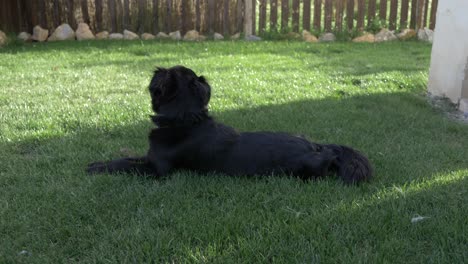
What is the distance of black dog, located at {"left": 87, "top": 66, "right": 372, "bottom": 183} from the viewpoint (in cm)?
346

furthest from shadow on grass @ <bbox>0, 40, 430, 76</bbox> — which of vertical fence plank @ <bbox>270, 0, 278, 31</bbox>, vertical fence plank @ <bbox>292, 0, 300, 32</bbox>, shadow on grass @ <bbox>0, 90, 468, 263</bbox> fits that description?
shadow on grass @ <bbox>0, 90, 468, 263</bbox>

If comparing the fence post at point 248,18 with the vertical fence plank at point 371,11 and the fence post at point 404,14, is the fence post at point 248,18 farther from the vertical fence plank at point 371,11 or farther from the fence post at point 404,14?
the fence post at point 404,14

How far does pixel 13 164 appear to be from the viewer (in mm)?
3789

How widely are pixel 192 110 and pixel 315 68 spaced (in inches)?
194

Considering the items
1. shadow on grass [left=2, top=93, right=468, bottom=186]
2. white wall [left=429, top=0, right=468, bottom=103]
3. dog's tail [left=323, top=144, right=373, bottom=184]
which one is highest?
white wall [left=429, top=0, right=468, bottom=103]

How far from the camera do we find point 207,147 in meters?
3.50

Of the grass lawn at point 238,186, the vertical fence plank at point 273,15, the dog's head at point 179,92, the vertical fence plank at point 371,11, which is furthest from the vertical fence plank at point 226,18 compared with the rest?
the dog's head at point 179,92

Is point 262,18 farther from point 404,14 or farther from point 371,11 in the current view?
point 404,14

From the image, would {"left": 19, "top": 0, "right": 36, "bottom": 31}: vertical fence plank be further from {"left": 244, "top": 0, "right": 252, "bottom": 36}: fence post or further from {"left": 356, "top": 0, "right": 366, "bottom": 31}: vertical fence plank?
{"left": 356, "top": 0, "right": 366, "bottom": 31}: vertical fence plank

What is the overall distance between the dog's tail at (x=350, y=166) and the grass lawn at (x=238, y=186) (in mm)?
91

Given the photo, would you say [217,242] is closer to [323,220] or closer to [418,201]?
[323,220]

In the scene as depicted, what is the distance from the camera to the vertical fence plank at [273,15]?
12.4 m

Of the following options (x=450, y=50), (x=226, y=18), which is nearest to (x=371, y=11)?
(x=226, y=18)

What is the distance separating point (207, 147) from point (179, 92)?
0.45 meters
